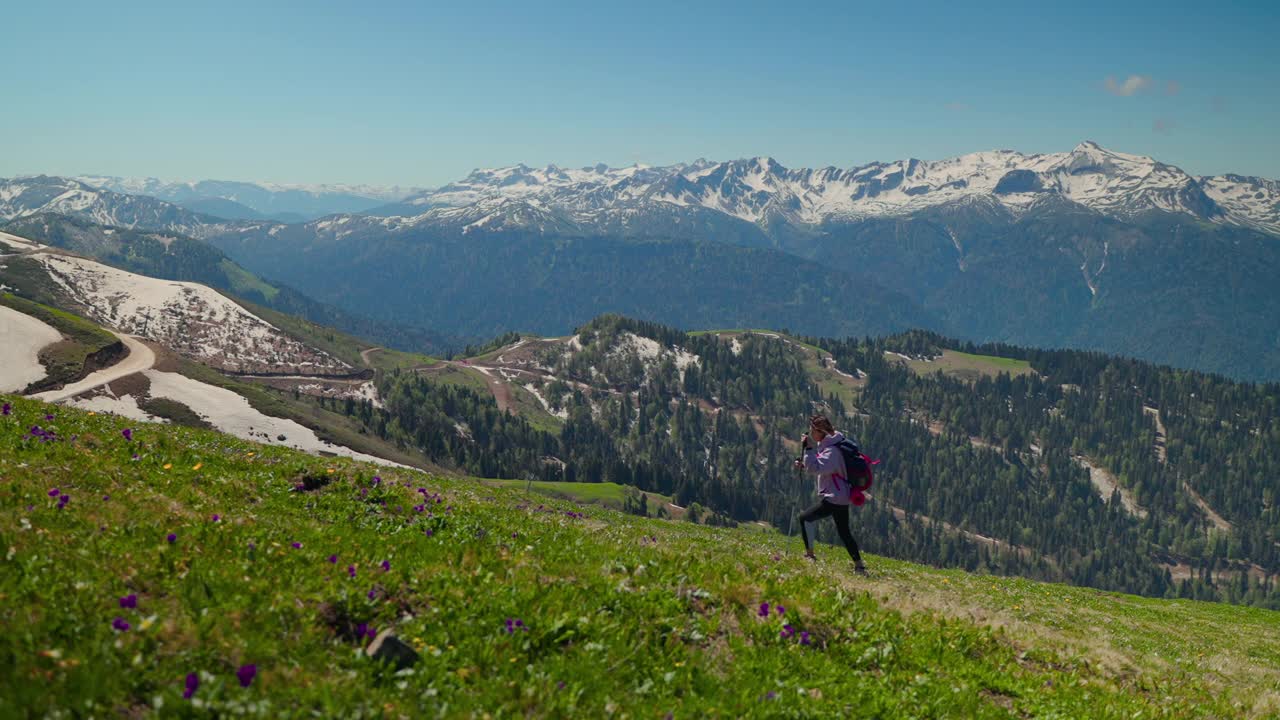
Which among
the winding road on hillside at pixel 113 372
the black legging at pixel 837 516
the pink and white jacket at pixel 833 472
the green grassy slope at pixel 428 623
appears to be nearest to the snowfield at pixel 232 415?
the winding road on hillside at pixel 113 372

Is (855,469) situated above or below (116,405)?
above

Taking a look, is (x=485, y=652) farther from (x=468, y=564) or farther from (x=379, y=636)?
(x=468, y=564)

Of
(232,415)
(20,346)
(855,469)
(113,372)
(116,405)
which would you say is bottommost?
(232,415)

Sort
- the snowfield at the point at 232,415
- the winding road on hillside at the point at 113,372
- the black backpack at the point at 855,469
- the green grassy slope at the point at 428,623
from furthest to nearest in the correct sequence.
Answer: the snowfield at the point at 232,415 < the winding road on hillside at the point at 113,372 < the black backpack at the point at 855,469 < the green grassy slope at the point at 428,623

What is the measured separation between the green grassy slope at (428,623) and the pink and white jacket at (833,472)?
313cm

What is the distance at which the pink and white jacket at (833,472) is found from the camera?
19.5 m

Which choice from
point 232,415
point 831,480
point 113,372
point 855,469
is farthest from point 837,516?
point 113,372

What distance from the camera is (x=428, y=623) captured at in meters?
9.05

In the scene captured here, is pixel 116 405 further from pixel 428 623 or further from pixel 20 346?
pixel 428 623

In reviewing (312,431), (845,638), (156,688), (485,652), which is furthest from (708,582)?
(312,431)

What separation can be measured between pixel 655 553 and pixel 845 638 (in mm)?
4505

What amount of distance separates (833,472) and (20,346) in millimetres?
127009

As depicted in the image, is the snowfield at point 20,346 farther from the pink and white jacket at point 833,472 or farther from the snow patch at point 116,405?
the pink and white jacket at point 833,472

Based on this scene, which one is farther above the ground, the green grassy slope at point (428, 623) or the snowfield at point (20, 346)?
the green grassy slope at point (428, 623)
